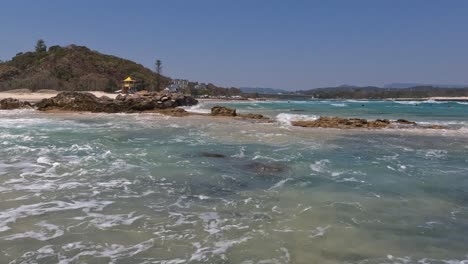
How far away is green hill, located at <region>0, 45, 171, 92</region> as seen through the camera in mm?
89594

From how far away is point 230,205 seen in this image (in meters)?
7.70

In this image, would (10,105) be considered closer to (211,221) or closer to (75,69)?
(211,221)

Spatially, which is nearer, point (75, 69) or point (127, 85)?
point (127, 85)

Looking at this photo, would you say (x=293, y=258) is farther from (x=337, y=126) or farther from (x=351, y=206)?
(x=337, y=126)

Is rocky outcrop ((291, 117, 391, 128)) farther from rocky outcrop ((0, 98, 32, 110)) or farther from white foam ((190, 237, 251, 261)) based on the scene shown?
rocky outcrop ((0, 98, 32, 110))

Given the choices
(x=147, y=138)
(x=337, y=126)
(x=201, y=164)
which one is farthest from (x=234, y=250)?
Result: (x=337, y=126)

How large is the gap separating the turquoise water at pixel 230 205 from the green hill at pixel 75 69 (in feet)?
250

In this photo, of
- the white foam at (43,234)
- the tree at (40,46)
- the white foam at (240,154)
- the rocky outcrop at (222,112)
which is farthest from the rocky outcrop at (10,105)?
the tree at (40,46)

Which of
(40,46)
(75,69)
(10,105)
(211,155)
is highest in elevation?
(40,46)

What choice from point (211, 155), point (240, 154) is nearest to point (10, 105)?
point (211, 155)

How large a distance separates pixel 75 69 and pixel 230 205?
384 feet

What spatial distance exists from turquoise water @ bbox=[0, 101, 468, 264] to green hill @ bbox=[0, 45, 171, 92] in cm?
7616

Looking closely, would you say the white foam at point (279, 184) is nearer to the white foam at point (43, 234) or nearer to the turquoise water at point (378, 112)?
the white foam at point (43, 234)

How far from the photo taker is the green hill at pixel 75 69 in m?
89.6
